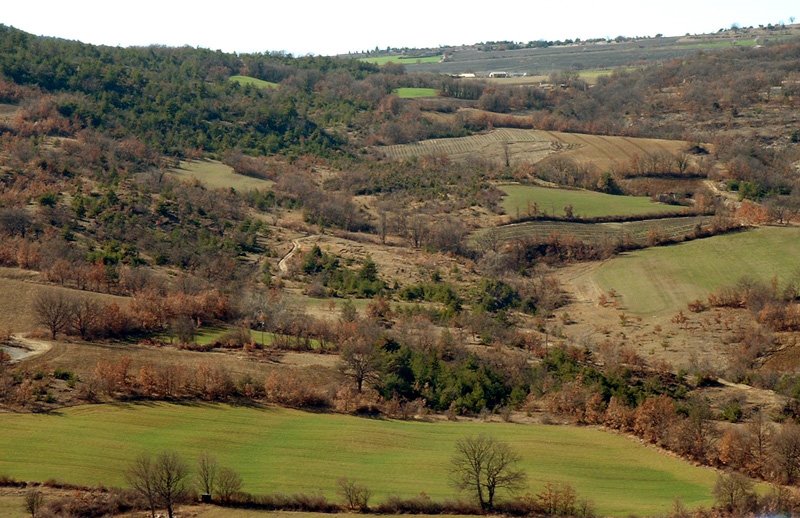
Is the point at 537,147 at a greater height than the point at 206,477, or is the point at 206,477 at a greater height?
the point at 537,147

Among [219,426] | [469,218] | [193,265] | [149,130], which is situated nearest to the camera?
[219,426]

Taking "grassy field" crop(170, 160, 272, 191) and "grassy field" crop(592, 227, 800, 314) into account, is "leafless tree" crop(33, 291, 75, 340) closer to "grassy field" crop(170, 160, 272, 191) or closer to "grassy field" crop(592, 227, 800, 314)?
"grassy field" crop(592, 227, 800, 314)

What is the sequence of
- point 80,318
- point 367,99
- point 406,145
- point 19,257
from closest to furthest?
point 80,318
point 19,257
point 406,145
point 367,99

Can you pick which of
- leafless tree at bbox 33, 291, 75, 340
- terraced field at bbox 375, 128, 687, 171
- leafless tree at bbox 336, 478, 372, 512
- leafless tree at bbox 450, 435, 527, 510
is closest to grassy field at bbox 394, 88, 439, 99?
terraced field at bbox 375, 128, 687, 171

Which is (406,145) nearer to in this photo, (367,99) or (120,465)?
(367,99)

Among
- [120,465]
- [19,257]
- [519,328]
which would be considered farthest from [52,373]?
[519,328]

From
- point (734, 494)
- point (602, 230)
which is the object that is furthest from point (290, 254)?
point (734, 494)

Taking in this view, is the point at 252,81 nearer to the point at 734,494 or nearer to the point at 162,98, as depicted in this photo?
the point at 162,98

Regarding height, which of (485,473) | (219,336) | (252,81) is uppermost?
(252,81)
